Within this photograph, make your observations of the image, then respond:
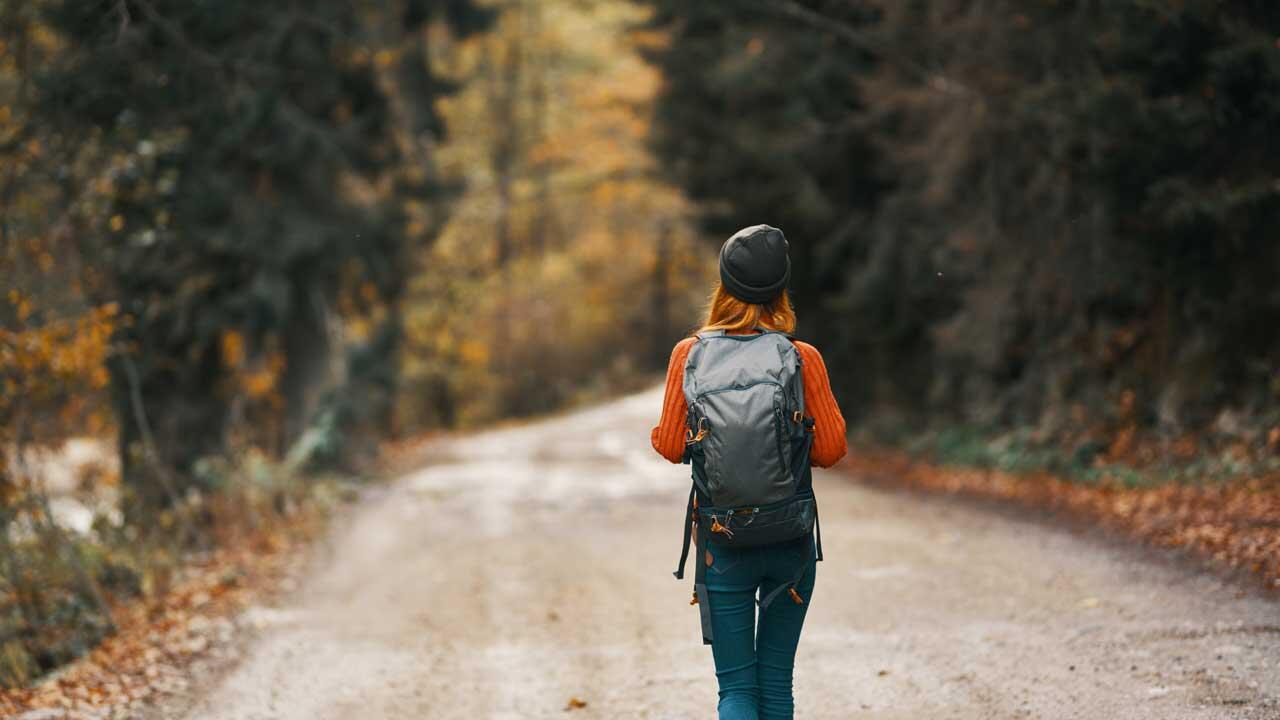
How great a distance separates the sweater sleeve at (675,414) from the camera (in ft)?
13.7

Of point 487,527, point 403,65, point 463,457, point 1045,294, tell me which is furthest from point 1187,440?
point 403,65

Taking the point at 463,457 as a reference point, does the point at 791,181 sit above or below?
above

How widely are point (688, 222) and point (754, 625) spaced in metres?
19.7

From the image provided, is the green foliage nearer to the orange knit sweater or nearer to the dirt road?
the dirt road

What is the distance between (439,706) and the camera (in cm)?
655

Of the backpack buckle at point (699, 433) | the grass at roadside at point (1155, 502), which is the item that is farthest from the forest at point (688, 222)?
the backpack buckle at point (699, 433)

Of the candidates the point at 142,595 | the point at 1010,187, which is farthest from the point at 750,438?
the point at 1010,187

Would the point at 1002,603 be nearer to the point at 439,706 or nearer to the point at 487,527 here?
the point at 439,706

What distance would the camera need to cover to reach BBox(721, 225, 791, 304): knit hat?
13.7 ft

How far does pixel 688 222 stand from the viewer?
23672 millimetres

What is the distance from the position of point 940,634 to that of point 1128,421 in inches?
291

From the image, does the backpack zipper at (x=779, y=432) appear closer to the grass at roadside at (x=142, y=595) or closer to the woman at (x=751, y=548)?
the woman at (x=751, y=548)

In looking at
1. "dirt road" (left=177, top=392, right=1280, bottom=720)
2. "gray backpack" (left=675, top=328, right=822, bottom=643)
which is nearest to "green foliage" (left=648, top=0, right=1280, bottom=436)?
"dirt road" (left=177, top=392, right=1280, bottom=720)

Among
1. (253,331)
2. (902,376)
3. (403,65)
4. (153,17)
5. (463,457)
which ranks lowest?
(463,457)
